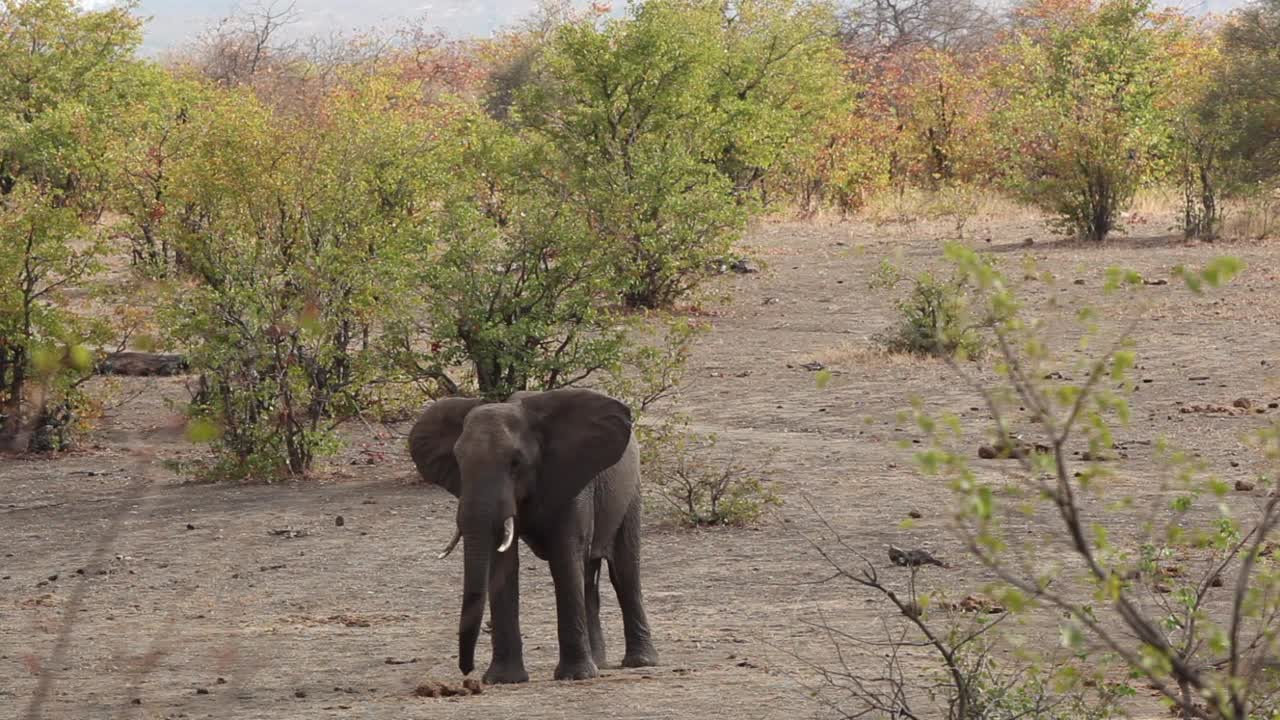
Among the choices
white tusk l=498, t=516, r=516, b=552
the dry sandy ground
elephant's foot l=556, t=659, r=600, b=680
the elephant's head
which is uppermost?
the elephant's head

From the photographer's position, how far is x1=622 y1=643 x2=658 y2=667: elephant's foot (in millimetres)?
7676

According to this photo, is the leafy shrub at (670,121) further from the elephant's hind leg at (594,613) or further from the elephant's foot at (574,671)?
the elephant's foot at (574,671)

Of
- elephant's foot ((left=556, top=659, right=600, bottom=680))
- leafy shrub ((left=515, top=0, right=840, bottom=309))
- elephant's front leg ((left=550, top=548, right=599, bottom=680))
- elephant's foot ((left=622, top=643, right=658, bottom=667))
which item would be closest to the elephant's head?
elephant's front leg ((left=550, top=548, right=599, bottom=680))

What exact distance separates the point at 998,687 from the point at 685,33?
60.2 feet

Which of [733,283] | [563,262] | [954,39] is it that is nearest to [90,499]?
[563,262]

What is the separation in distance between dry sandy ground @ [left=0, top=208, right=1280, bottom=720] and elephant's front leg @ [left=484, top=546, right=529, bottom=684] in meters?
0.10

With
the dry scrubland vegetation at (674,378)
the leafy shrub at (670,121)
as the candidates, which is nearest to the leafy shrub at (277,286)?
the dry scrubland vegetation at (674,378)

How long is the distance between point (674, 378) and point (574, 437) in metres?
5.86

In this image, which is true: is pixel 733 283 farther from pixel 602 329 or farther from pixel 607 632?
pixel 607 632

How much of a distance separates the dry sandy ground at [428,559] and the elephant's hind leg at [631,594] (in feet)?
0.47

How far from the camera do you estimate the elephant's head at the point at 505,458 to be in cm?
684

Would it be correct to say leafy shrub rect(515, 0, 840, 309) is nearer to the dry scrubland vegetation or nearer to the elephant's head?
the dry scrubland vegetation

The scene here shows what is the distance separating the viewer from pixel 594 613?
771 centimetres

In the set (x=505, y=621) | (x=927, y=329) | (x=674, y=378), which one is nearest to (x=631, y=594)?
(x=505, y=621)
